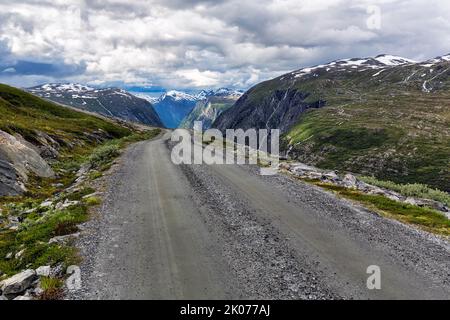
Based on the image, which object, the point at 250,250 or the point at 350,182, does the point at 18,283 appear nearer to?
the point at 250,250

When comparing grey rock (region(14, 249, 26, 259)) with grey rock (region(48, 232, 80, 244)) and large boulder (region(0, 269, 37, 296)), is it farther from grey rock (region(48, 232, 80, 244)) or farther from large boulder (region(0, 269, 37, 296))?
large boulder (region(0, 269, 37, 296))

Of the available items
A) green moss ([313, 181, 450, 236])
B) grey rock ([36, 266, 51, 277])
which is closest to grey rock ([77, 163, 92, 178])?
green moss ([313, 181, 450, 236])

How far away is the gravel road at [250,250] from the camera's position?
12203 mm

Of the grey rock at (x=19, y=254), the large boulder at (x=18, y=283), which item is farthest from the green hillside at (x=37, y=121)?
the large boulder at (x=18, y=283)

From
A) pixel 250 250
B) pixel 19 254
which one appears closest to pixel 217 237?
pixel 250 250

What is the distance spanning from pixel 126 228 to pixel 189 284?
7.05m

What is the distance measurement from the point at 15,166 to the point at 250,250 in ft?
93.8

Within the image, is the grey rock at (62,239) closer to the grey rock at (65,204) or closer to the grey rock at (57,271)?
the grey rock at (57,271)

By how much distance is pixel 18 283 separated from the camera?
1230 centimetres

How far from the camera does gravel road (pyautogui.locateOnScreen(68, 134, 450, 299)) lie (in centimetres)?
1220

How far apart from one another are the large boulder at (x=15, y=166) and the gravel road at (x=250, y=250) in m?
11.7

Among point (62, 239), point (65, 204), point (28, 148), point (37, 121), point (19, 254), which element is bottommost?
point (19, 254)
